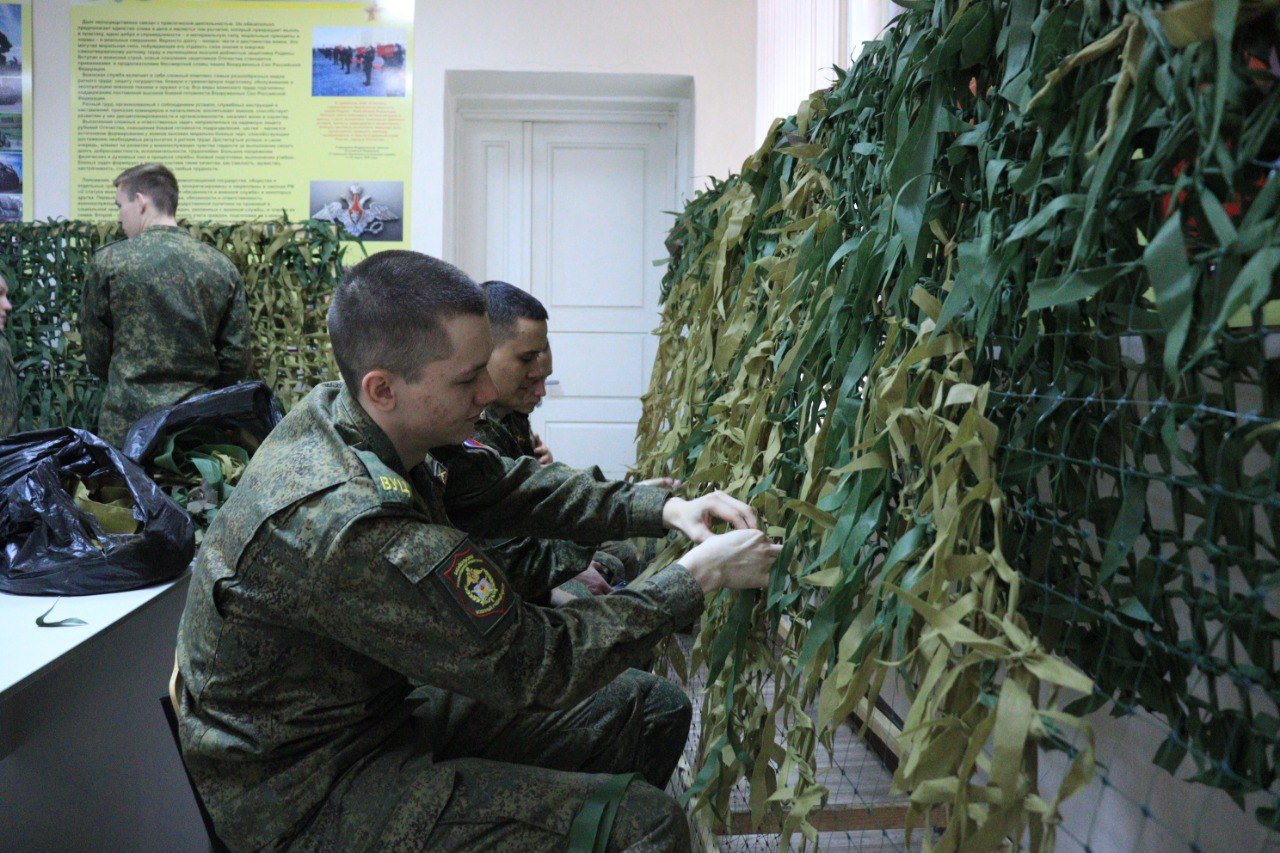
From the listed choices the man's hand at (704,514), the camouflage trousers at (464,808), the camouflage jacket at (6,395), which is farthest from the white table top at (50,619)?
the camouflage jacket at (6,395)

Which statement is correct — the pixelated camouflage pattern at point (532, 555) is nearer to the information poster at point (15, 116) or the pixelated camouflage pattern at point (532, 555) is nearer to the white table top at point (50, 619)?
the white table top at point (50, 619)

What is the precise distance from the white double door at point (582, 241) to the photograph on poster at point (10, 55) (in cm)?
222

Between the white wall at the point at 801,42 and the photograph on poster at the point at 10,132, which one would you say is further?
the photograph on poster at the point at 10,132

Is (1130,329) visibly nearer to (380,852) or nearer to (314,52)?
(380,852)

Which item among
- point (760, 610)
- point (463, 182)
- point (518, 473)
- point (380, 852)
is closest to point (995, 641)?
point (760, 610)

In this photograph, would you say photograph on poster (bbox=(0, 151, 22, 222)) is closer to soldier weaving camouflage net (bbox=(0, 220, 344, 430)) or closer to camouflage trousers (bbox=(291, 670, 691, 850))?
soldier weaving camouflage net (bbox=(0, 220, 344, 430))

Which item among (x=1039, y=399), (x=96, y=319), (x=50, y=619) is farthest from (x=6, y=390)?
(x=1039, y=399)

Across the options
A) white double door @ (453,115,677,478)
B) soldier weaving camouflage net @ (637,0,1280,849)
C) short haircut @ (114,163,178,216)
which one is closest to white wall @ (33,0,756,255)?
white double door @ (453,115,677,478)

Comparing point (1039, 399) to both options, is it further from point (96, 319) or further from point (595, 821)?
point (96, 319)

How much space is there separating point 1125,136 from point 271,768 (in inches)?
46.4

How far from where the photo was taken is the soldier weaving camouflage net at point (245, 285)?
421 cm

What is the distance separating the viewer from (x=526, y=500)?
175cm

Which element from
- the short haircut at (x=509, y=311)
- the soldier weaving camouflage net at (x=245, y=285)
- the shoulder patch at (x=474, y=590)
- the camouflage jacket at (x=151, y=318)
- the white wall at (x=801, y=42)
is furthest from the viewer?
the soldier weaving camouflage net at (x=245, y=285)

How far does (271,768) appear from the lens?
1279mm
